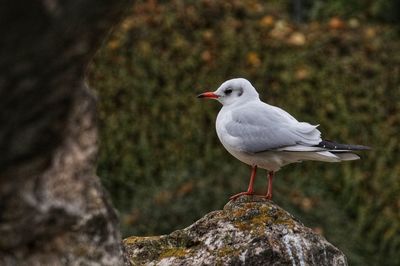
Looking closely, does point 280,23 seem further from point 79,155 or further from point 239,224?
point 79,155

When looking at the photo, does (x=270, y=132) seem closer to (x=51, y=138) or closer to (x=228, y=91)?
(x=228, y=91)

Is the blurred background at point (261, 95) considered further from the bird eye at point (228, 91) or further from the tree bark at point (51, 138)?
the tree bark at point (51, 138)

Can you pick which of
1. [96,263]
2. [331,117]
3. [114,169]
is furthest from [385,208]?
[96,263]

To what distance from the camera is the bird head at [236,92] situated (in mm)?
5520

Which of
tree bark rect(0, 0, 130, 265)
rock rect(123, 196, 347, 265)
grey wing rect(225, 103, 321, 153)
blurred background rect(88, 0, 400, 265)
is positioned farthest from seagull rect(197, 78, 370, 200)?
blurred background rect(88, 0, 400, 265)

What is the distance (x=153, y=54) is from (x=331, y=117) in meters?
1.98

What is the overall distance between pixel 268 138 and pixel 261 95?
13.9 feet

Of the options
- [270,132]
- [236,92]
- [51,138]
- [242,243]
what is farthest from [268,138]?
[51,138]

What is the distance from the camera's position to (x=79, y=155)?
3264 mm

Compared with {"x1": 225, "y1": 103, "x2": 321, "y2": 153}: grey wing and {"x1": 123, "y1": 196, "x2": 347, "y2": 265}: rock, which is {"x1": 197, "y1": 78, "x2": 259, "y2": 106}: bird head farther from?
{"x1": 123, "y1": 196, "x2": 347, "y2": 265}: rock

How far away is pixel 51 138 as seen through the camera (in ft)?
8.86

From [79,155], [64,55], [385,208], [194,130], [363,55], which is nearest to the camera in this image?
[64,55]

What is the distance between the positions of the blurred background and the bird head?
2.56 meters

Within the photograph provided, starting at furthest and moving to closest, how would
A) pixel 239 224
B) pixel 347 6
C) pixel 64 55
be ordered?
1. pixel 347 6
2. pixel 239 224
3. pixel 64 55
